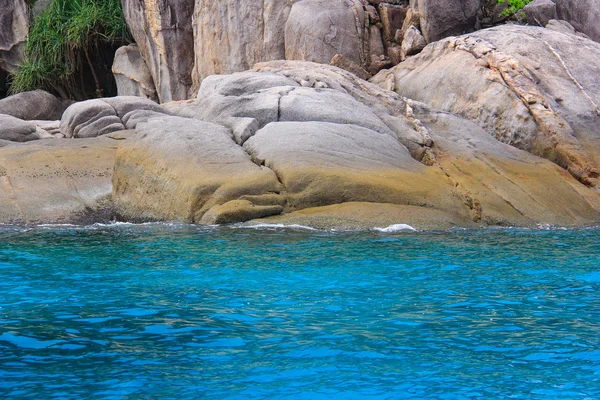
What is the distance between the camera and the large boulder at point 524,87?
12.2 m

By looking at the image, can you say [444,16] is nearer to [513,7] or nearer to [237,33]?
[513,7]

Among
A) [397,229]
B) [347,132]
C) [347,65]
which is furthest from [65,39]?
[397,229]

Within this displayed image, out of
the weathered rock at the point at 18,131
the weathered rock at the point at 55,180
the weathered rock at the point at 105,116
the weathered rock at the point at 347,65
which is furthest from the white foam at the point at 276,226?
the weathered rock at the point at 347,65

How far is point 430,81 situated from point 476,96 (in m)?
1.15

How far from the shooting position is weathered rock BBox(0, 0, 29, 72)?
66.1 feet

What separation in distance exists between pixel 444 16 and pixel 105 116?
23.9 feet

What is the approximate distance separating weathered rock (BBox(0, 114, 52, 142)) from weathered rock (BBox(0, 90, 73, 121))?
5.18 meters

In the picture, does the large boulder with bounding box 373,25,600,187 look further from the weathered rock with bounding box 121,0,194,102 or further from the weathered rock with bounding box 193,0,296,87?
the weathered rock with bounding box 121,0,194,102

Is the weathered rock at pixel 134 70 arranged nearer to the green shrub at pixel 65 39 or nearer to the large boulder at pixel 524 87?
the green shrub at pixel 65 39

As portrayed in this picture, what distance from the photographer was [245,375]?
12.5 ft

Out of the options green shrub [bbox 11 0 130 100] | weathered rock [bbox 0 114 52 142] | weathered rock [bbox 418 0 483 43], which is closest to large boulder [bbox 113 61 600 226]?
weathered rock [bbox 0 114 52 142]

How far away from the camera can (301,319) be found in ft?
16.0

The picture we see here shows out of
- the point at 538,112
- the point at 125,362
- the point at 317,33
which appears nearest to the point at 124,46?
the point at 317,33

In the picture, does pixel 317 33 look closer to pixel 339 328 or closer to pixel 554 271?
pixel 554 271
